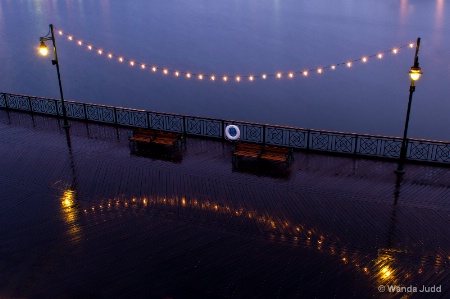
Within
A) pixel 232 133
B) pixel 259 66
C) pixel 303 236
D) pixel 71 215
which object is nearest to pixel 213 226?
pixel 303 236

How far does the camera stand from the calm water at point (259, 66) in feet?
170

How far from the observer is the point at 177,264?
9.04m

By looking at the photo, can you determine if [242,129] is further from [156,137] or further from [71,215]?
[71,215]

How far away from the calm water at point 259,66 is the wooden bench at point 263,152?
3632 cm

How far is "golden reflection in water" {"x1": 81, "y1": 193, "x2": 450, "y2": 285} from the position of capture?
8.69m

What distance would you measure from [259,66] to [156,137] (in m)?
46.4

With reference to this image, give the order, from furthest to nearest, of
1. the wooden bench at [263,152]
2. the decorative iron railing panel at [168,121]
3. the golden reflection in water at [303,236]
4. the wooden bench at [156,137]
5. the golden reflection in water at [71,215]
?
the decorative iron railing panel at [168,121] < the wooden bench at [156,137] < the wooden bench at [263,152] < the golden reflection in water at [71,215] < the golden reflection in water at [303,236]

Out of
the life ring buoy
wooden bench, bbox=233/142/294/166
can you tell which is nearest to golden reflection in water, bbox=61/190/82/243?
wooden bench, bbox=233/142/294/166

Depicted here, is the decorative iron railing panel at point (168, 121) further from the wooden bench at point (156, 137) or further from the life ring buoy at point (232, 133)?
the life ring buoy at point (232, 133)

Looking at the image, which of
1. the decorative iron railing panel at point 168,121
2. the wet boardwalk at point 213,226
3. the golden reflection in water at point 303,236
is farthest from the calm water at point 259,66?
the golden reflection in water at point 303,236

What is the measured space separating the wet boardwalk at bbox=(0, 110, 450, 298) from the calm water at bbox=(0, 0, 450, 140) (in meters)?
37.2

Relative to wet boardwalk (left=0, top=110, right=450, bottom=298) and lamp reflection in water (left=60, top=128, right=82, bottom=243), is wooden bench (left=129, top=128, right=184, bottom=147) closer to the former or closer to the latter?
wet boardwalk (left=0, top=110, right=450, bottom=298)

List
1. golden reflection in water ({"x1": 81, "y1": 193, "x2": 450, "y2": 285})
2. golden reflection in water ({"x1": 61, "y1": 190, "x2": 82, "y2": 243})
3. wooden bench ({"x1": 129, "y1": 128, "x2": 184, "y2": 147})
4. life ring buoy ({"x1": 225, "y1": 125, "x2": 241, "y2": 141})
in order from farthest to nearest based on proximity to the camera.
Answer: life ring buoy ({"x1": 225, "y1": 125, "x2": 241, "y2": 141}), wooden bench ({"x1": 129, "y1": 128, "x2": 184, "y2": 147}), golden reflection in water ({"x1": 61, "y1": 190, "x2": 82, "y2": 243}), golden reflection in water ({"x1": 81, "y1": 193, "x2": 450, "y2": 285})

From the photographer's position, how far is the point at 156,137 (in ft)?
49.9
